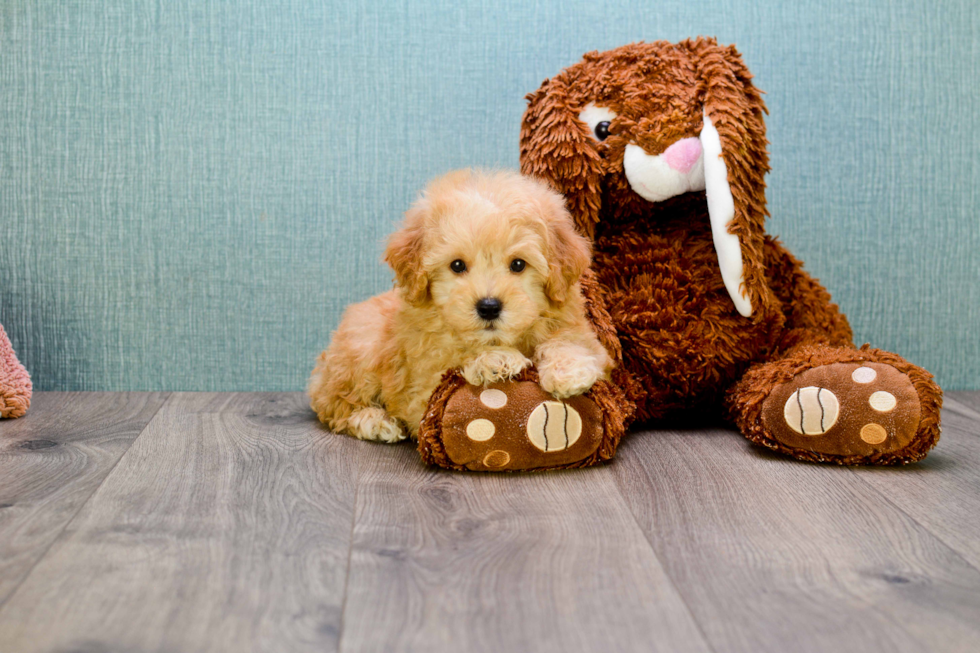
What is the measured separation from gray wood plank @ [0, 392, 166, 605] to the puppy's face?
2.21ft

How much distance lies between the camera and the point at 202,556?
121cm

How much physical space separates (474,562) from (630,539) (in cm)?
24

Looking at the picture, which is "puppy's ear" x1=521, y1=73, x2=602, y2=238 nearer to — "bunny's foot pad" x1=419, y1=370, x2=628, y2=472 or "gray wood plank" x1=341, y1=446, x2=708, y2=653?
"bunny's foot pad" x1=419, y1=370, x2=628, y2=472

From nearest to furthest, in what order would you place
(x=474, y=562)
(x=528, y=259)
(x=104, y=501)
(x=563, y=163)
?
(x=474, y=562), (x=104, y=501), (x=528, y=259), (x=563, y=163)

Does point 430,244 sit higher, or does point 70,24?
point 70,24

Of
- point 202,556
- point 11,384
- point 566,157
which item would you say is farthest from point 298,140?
point 202,556

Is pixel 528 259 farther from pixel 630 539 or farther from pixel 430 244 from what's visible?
pixel 630 539

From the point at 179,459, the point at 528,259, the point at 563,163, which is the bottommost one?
the point at 179,459

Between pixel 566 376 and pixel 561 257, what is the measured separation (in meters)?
0.22

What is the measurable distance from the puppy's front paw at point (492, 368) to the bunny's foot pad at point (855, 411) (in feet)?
1.68

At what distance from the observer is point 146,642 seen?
0.98m

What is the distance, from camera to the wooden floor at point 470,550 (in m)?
1.01

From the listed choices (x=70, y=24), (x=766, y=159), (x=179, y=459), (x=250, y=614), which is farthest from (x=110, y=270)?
(x=766, y=159)

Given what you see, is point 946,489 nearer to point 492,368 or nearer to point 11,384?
point 492,368
